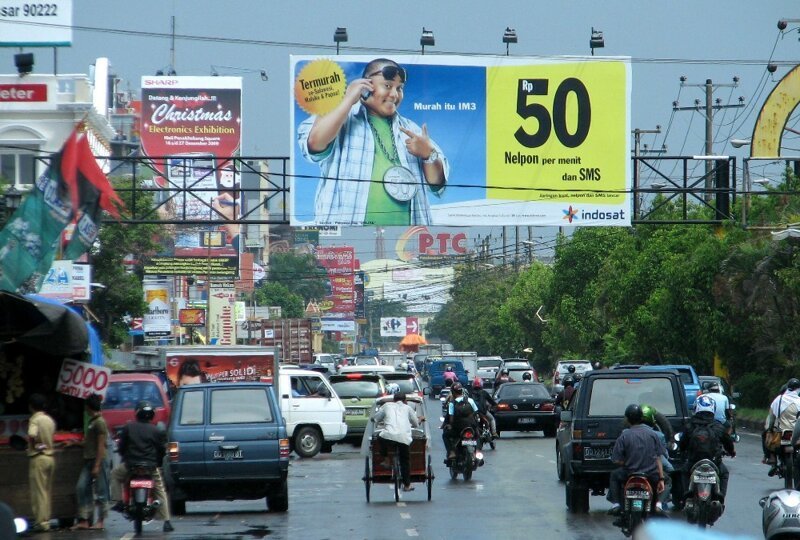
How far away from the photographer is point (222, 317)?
8212 centimetres

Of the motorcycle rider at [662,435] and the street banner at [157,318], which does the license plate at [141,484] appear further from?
the street banner at [157,318]

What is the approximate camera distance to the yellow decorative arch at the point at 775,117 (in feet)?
113

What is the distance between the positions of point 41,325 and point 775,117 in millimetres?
23042

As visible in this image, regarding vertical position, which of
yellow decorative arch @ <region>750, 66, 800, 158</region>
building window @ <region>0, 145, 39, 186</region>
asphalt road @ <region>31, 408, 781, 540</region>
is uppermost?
building window @ <region>0, 145, 39, 186</region>

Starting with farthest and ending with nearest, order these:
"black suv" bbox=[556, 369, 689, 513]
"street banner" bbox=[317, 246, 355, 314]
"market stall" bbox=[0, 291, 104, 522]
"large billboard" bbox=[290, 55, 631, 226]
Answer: "street banner" bbox=[317, 246, 355, 314], "large billboard" bbox=[290, 55, 631, 226], "black suv" bbox=[556, 369, 689, 513], "market stall" bbox=[0, 291, 104, 522]

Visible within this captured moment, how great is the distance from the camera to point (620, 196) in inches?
1273

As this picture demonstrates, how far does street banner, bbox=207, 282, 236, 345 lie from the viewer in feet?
266

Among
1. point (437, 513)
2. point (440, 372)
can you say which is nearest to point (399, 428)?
point (437, 513)

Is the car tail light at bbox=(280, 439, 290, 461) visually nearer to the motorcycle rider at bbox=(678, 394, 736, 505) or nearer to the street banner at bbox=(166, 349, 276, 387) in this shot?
the motorcycle rider at bbox=(678, 394, 736, 505)

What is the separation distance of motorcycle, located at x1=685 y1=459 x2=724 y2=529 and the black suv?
2.92 m

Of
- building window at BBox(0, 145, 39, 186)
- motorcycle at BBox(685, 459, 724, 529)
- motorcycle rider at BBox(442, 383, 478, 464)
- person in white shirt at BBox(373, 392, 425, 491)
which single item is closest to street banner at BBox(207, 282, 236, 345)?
building window at BBox(0, 145, 39, 186)

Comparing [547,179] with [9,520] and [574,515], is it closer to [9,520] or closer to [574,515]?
[574,515]

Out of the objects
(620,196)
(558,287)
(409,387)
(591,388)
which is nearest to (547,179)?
(620,196)

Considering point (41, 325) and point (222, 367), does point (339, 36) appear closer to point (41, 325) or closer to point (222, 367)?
point (222, 367)
